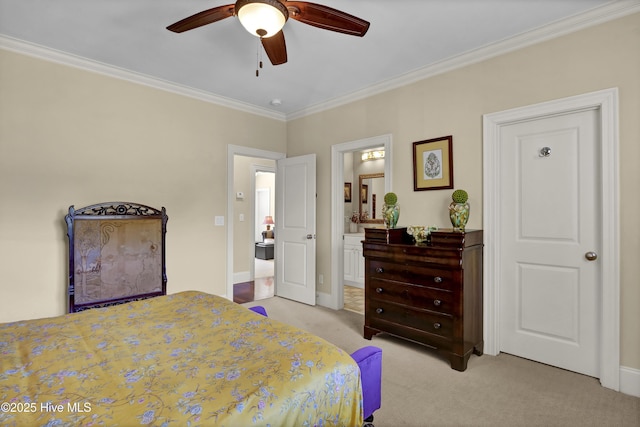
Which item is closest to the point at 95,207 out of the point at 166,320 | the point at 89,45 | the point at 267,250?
the point at 89,45

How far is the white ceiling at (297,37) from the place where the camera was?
237cm

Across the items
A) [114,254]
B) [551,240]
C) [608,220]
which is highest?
[608,220]

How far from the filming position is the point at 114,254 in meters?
3.16

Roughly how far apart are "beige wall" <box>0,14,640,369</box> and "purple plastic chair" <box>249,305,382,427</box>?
196cm

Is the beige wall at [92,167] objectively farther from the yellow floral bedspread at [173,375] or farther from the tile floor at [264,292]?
the yellow floral bedspread at [173,375]

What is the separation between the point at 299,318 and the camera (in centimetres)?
386

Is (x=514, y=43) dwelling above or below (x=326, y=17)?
above

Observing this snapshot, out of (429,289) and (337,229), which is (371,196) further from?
(429,289)

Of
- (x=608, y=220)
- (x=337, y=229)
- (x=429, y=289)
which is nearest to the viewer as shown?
(x=608, y=220)

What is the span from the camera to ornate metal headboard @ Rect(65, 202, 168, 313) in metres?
2.97

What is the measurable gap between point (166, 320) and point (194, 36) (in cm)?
231

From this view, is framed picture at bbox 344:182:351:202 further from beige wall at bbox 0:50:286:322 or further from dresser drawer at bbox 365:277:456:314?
dresser drawer at bbox 365:277:456:314

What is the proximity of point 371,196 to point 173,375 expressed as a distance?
5.12m

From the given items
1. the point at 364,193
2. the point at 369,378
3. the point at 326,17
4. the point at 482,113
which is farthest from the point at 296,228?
the point at 369,378
